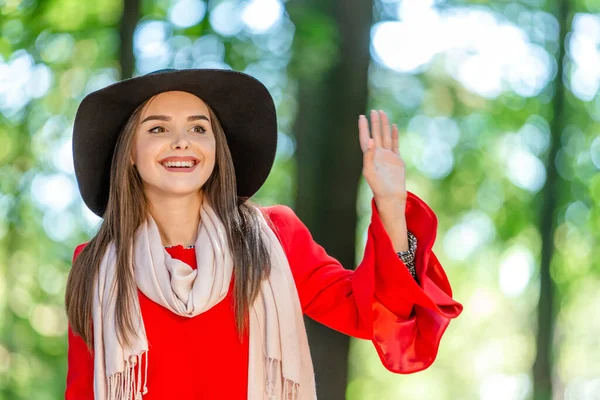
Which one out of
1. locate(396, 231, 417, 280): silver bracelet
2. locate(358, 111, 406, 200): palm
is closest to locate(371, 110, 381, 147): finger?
locate(358, 111, 406, 200): palm

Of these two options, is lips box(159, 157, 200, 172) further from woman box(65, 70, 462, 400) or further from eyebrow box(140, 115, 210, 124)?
eyebrow box(140, 115, 210, 124)

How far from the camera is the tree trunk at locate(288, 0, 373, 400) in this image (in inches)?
180

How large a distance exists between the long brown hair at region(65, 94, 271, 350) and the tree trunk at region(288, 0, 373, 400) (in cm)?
207

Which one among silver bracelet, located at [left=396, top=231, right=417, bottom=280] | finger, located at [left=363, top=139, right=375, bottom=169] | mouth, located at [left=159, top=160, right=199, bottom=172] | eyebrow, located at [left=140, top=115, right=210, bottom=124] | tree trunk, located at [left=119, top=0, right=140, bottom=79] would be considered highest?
tree trunk, located at [left=119, top=0, right=140, bottom=79]

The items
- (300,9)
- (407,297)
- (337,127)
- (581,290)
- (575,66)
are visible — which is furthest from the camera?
(581,290)

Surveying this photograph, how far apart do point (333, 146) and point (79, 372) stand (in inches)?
102

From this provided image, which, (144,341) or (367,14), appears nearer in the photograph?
(144,341)

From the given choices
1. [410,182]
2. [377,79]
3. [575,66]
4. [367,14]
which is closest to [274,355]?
[367,14]

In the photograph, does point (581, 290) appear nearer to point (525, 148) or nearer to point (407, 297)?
point (525, 148)

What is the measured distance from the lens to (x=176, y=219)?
98.3 inches

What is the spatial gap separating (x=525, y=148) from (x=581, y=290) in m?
1.51

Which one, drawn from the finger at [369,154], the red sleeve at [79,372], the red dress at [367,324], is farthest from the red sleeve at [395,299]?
the red sleeve at [79,372]

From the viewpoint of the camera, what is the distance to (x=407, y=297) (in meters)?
2.23

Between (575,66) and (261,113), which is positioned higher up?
(575,66)
